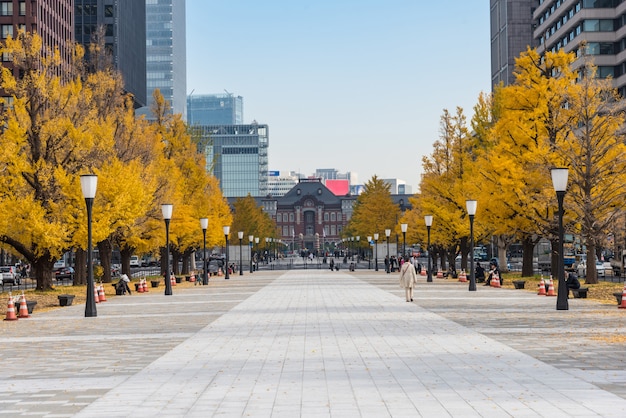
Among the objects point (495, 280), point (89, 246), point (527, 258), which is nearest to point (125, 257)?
point (495, 280)

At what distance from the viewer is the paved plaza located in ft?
33.5

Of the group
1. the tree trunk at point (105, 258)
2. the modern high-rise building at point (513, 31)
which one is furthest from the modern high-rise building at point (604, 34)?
the tree trunk at point (105, 258)

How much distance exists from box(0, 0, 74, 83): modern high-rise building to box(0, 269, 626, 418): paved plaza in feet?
232

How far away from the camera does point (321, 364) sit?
14.0 m

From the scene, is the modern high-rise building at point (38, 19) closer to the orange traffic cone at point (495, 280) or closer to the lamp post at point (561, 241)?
the orange traffic cone at point (495, 280)

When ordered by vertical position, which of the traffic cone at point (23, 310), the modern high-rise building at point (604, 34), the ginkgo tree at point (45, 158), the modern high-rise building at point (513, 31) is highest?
the modern high-rise building at point (513, 31)

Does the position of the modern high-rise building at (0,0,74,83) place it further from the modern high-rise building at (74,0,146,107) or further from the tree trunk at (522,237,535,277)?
the tree trunk at (522,237,535,277)

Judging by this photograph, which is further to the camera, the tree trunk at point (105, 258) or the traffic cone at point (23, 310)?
the tree trunk at point (105, 258)

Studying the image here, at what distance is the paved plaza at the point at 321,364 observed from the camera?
10211 mm

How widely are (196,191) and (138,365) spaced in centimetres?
5191

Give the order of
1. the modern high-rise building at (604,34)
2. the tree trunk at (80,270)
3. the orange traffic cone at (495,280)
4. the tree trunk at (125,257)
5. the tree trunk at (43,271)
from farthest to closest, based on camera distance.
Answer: the modern high-rise building at (604,34) → the tree trunk at (125,257) → the tree trunk at (80,270) → the orange traffic cone at (495,280) → the tree trunk at (43,271)

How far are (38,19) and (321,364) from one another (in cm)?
8713

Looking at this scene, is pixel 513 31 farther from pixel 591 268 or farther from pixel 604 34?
pixel 591 268

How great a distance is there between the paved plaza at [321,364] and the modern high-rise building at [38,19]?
232 feet
